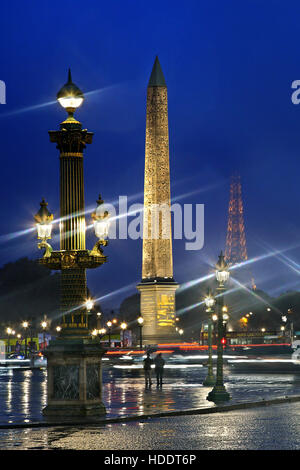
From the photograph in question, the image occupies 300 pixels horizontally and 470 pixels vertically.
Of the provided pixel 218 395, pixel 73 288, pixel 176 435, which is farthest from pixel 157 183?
pixel 176 435

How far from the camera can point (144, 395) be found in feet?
105

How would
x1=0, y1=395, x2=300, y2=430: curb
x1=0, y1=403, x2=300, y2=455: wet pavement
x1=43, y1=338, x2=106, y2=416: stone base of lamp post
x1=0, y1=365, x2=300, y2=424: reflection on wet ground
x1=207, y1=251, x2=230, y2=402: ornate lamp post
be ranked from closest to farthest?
x1=0, y1=403, x2=300, y2=455: wet pavement < x1=0, y1=395, x2=300, y2=430: curb < x1=43, y1=338, x2=106, y2=416: stone base of lamp post < x1=0, y1=365, x2=300, y2=424: reflection on wet ground < x1=207, y1=251, x2=230, y2=402: ornate lamp post

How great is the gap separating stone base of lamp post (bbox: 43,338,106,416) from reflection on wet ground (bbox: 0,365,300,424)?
2.00ft

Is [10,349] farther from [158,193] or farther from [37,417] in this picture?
[37,417]

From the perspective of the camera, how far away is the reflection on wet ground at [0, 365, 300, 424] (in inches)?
981

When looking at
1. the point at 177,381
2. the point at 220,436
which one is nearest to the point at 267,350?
the point at 177,381

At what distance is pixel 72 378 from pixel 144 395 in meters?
9.80

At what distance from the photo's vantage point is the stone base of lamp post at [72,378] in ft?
73.7

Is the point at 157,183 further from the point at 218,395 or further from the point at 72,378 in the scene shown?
the point at 72,378

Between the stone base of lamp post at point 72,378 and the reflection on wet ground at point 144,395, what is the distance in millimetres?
609

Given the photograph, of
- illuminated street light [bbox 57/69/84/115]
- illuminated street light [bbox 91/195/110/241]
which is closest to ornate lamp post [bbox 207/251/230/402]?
illuminated street light [bbox 91/195/110/241]

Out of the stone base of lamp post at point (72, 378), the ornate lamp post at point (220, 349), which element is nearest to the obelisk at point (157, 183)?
the ornate lamp post at point (220, 349)

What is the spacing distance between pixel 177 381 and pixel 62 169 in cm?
2079

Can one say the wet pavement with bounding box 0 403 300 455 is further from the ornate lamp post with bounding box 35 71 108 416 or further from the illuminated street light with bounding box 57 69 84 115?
the illuminated street light with bounding box 57 69 84 115
